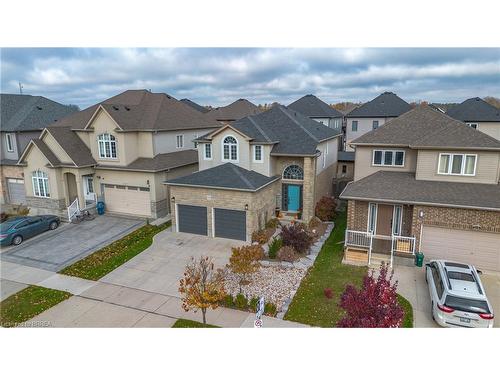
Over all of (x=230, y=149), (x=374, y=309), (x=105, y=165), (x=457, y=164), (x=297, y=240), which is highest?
(x=230, y=149)

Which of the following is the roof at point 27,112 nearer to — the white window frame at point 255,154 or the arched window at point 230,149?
the arched window at point 230,149

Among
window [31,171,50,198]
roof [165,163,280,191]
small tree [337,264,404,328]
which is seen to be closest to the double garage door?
roof [165,163,280,191]

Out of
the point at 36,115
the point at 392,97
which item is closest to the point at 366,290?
the point at 36,115

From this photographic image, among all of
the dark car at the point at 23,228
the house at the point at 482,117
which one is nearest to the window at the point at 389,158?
the dark car at the point at 23,228

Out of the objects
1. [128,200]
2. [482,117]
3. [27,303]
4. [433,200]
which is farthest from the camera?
[482,117]

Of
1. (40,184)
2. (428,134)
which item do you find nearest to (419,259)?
(428,134)

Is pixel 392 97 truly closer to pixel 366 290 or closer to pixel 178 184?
pixel 178 184

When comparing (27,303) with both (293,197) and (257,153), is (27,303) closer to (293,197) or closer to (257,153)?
(257,153)
